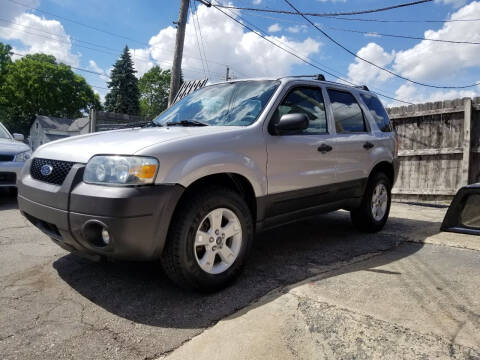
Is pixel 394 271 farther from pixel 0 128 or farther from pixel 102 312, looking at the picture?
pixel 0 128

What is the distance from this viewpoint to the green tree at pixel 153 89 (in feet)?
206

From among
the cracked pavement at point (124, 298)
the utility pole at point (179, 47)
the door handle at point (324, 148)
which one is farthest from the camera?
the utility pole at point (179, 47)

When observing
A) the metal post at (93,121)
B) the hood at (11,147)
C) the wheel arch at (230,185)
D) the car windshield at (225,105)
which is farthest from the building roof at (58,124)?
the wheel arch at (230,185)

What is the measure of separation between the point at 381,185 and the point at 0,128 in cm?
708

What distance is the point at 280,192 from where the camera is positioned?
3.26 m

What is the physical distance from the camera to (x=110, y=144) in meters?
2.54

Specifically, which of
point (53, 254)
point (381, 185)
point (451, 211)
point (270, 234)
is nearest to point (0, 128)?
point (53, 254)

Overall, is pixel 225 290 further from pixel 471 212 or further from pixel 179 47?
pixel 179 47

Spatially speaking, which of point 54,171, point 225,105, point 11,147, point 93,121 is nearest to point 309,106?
point 225,105

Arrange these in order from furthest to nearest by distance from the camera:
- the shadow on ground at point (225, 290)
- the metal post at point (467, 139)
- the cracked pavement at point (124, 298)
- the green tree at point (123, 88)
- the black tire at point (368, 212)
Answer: the green tree at point (123, 88) < the metal post at point (467, 139) < the black tire at point (368, 212) < the shadow on ground at point (225, 290) < the cracked pavement at point (124, 298)

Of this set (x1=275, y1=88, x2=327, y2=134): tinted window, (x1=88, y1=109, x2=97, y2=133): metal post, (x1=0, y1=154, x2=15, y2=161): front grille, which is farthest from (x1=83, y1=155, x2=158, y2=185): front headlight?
(x1=88, y1=109, x2=97, y2=133): metal post

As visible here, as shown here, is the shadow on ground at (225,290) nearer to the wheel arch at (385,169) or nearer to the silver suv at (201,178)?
the silver suv at (201,178)

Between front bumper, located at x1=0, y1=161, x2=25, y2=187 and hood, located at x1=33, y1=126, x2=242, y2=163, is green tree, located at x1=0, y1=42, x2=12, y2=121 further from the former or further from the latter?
hood, located at x1=33, y1=126, x2=242, y2=163

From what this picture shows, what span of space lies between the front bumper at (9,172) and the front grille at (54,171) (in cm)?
354
